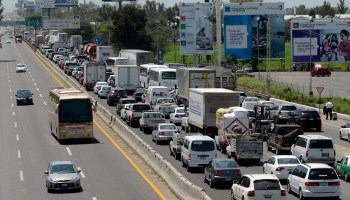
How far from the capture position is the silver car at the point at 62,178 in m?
35.4

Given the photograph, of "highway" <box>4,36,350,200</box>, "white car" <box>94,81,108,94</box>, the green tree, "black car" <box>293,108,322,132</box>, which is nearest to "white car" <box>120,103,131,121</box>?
"highway" <box>4,36,350,200</box>

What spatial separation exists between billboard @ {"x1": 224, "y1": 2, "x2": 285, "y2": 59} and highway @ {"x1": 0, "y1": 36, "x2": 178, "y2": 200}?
33.5 meters

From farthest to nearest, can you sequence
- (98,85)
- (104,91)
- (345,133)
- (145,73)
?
(145,73), (98,85), (104,91), (345,133)

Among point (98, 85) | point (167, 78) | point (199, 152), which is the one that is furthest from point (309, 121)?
point (98, 85)

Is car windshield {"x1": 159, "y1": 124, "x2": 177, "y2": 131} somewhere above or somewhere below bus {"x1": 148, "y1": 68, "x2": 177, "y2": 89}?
below

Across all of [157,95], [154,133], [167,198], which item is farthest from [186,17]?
[167,198]

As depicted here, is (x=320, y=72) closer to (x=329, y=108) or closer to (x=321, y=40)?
(x=321, y=40)

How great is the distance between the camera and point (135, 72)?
286ft

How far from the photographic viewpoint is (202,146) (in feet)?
131

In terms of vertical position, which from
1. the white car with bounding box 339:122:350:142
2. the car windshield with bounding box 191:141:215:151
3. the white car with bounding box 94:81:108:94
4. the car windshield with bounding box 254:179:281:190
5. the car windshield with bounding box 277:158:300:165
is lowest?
the white car with bounding box 339:122:350:142

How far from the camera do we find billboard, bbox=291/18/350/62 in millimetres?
A: 103375

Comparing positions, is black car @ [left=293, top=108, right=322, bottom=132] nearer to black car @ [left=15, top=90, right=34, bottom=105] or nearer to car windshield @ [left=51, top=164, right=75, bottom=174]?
car windshield @ [left=51, top=164, right=75, bottom=174]

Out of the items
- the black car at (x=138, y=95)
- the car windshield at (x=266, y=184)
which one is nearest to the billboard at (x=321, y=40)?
the black car at (x=138, y=95)

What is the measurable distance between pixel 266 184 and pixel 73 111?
26173 millimetres
